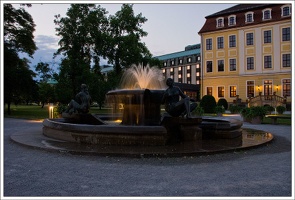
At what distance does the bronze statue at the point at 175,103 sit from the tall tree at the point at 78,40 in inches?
1102

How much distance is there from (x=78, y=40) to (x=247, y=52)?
26.5 m

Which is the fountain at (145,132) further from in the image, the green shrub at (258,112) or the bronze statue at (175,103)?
the green shrub at (258,112)

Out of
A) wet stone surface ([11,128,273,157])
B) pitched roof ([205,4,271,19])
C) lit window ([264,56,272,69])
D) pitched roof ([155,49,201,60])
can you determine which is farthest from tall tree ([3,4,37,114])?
pitched roof ([155,49,201,60])

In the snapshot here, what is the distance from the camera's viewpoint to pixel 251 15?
4812 centimetres

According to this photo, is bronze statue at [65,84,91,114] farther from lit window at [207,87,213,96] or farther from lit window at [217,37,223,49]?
lit window at [217,37,223,49]

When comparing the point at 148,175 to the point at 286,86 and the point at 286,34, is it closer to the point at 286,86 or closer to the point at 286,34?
the point at 286,86

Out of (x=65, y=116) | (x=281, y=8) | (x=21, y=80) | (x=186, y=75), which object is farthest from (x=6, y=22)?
(x=186, y=75)

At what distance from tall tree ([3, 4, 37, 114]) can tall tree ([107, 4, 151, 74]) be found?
1043 centimetres

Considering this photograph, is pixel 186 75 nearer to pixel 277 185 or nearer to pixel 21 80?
pixel 21 80

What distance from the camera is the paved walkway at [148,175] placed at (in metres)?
4.80

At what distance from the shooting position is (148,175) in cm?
581

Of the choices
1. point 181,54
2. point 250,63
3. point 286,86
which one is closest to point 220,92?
point 250,63

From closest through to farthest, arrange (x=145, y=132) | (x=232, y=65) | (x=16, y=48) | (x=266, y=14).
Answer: (x=145, y=132)
(x=16, y=48)
(x=266, y=14)
(x=232, y=65)

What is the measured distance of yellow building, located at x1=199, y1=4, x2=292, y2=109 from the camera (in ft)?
148
